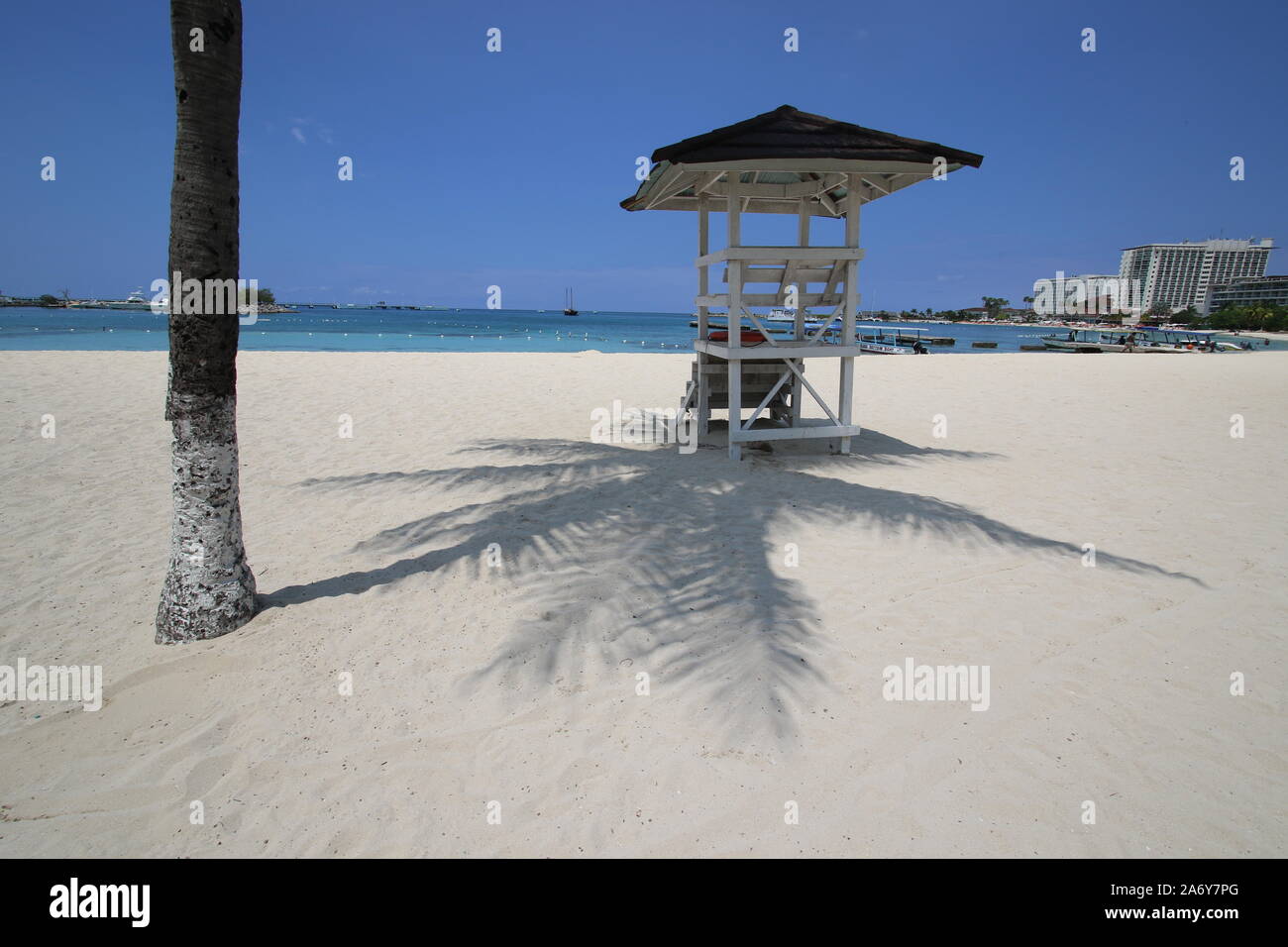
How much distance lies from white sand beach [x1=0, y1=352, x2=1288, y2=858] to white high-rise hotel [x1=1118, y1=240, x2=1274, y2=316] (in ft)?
583

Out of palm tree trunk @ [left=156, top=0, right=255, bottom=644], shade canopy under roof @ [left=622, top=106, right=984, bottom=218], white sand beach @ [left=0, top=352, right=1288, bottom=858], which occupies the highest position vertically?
shade canopy under roof @ [left=622, top=106, right=984, bottom=218]

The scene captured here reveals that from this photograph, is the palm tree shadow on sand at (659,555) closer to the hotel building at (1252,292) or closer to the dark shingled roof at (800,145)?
the dark shingled roof at (800,145)

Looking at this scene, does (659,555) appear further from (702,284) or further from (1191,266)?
(1191,266)

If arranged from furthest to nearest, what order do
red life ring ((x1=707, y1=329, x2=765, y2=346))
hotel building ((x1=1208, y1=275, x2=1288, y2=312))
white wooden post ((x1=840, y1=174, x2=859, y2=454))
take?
hotel building ((x1=1208, y1=275, x2=1288, y2=312)) → red life ring ((x1=707, y1=329, x2=765, y2=346)) → white wooden post ((x1=840, y1=174, x2=859, y2=454))

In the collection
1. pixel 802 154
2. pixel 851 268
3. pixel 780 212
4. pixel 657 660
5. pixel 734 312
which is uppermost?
pixel 780 212

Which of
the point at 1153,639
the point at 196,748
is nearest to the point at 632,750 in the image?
the point at 196,748

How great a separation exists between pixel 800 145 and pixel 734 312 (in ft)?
6.26

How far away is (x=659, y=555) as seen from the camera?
525 cm

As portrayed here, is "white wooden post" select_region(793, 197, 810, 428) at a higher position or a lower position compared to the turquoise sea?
lower

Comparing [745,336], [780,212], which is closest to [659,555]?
[745,336]

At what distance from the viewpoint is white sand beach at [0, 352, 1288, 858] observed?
8.97 feet

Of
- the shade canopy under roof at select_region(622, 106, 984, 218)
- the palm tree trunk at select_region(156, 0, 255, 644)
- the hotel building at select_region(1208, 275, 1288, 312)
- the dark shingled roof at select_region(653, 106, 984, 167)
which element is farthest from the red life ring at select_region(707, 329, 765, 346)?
the hotel building at select_region(1208, 275, 1288, 312)

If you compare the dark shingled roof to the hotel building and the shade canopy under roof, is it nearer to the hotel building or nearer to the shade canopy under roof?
the shade canopy under roof

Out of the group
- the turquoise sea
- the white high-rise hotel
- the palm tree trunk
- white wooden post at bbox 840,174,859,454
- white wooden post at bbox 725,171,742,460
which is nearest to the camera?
the palm tree trunk
